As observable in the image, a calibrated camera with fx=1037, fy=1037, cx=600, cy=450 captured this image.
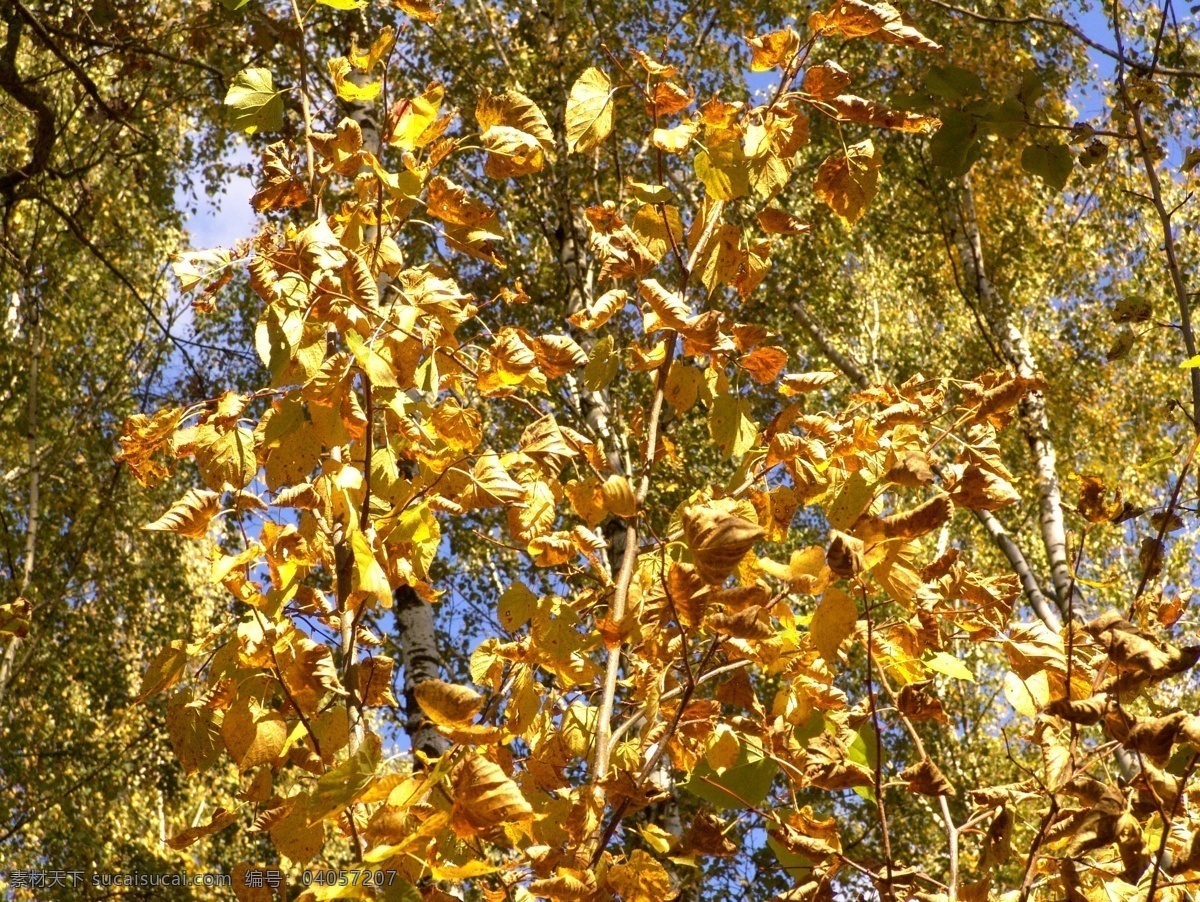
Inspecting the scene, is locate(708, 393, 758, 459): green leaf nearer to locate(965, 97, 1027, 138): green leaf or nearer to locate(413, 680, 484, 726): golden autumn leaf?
locate(965, 97, 1027, 138): green leaf

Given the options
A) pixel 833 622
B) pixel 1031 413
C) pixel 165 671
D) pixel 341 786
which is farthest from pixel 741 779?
pixel 1031 413

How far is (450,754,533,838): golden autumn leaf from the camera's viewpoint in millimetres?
832

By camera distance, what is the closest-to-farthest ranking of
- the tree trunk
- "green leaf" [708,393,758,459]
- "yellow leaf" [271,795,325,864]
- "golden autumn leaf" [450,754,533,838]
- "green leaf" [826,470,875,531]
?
"golden autumn leaf" [450,754,533,838], "yellow leaf" [271,795,325,864], "green leaf" [826,470,875,531], "green leaf" [708,393,758,459], the tree trunk

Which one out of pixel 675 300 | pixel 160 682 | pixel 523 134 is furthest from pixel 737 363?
pixel 160 682

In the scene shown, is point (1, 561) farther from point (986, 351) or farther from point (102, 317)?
point (986, 351)

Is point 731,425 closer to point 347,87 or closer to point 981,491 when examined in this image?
point 981,491

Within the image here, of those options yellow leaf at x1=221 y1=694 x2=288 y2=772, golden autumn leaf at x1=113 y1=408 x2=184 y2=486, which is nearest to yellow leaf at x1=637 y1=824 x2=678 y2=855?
yellow leaf at x1=221 y1=694 x2=288 y2=772

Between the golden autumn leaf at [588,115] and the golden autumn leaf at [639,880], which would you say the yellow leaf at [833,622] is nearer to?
the golden autumn leaf at [639,880]

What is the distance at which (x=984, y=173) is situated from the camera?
845cm

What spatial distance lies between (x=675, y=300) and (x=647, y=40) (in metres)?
6.07

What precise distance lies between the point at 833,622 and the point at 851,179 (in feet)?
2.02

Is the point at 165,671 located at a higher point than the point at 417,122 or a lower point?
lower

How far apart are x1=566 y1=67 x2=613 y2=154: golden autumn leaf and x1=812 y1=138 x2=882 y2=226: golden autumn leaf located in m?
0.28

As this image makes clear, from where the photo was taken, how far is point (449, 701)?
85 cm
